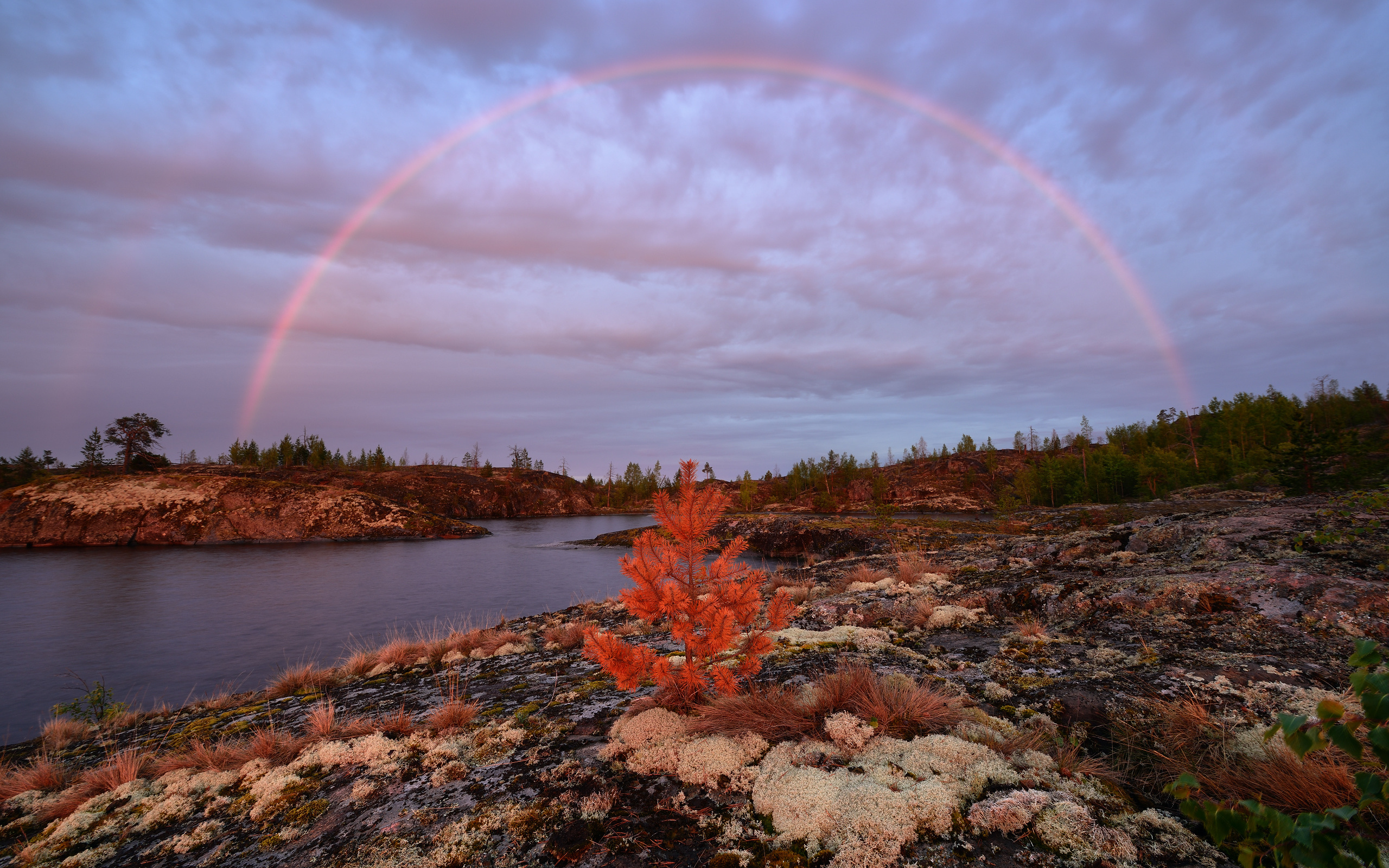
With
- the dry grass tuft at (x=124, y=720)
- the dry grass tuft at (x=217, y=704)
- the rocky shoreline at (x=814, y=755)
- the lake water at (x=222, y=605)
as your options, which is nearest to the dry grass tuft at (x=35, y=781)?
the rocky shoreline at (x=814, y=755)

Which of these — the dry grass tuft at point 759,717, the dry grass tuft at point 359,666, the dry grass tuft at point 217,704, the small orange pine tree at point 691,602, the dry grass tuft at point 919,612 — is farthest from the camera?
the dry grass tuft at point 359,666

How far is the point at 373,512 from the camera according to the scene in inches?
2576

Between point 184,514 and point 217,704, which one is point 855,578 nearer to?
point 217,704

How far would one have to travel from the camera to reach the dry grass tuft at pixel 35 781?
6457 millimetres

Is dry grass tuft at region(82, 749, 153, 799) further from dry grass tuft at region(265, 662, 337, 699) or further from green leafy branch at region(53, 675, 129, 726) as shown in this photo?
green leafy branch at region(53, 675, 129, 726)

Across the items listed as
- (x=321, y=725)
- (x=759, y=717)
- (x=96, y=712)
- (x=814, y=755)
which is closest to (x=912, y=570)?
(x=759, y=717)

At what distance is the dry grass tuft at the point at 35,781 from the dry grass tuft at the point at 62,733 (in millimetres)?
3072

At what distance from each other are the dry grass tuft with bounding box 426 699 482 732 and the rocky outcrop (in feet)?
217

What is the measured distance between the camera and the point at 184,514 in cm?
5691

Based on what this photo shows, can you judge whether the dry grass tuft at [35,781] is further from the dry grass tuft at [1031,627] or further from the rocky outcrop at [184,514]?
the rocky outcrop at [184,514]

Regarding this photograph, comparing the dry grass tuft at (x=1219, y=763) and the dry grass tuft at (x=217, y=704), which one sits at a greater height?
the dry grass tuft at (x=1219, y=763)

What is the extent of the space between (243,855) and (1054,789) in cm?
653

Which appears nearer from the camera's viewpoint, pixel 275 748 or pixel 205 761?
pixel 205 761

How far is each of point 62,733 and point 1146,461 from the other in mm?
93617
